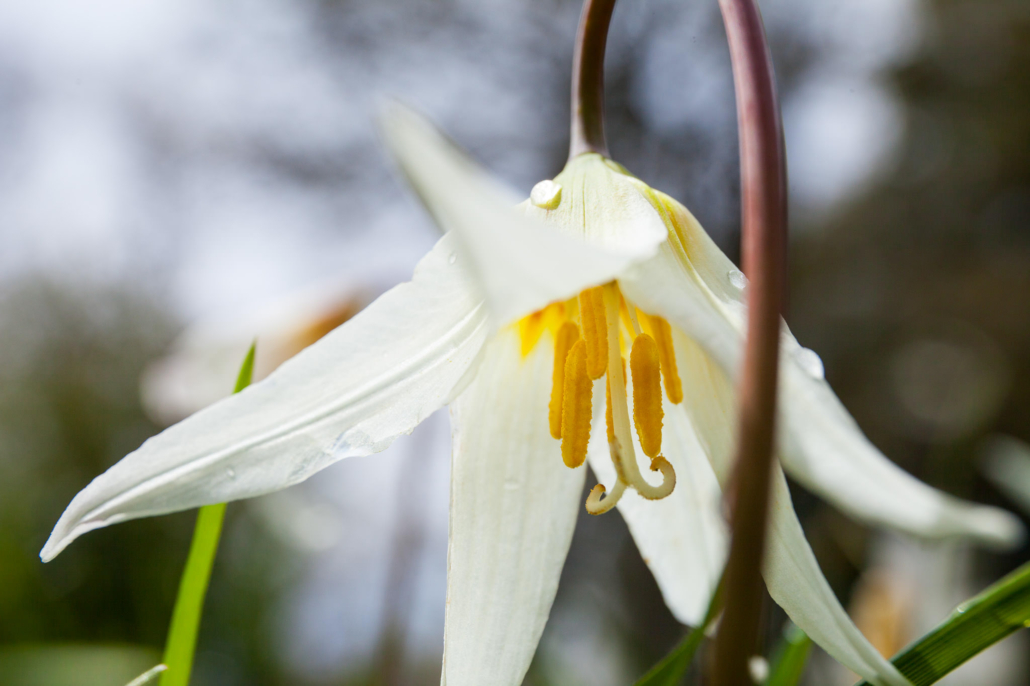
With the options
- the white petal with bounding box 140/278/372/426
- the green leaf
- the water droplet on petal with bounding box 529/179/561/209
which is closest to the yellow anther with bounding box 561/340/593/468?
the water droplet on petal with bounding box 529/179/561/209

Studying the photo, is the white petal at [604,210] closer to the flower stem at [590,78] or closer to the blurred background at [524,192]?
the flower stem at [590,78]

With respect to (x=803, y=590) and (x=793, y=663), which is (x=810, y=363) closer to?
(x=803, y=590)

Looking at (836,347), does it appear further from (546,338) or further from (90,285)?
(90,285)

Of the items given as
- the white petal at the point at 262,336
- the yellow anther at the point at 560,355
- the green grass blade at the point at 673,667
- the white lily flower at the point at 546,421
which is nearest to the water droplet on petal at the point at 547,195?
the white lily flower at the point at 546,421

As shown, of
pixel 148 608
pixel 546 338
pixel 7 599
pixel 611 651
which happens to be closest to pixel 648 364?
pixel 546 338

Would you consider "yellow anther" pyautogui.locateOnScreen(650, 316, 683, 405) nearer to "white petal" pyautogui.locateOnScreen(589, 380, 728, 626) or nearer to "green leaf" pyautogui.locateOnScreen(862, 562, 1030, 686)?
"white petal" pyautogui.locateOnScreen(589, 380, 728, 626)

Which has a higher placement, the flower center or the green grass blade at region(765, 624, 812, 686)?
the flower center

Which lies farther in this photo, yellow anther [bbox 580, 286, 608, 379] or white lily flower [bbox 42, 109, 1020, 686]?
yellow anther [bbox 580, 286, 608, 379]
